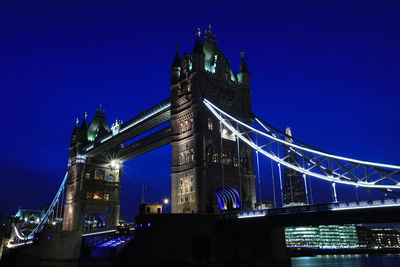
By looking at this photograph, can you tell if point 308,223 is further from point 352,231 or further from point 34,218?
point 352,231

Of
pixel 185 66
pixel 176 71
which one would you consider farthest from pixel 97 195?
pixel 185 66

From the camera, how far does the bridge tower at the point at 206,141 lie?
50656 mm

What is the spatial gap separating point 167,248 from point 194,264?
3.20 metres

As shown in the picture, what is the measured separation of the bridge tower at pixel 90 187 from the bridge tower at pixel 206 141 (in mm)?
33940

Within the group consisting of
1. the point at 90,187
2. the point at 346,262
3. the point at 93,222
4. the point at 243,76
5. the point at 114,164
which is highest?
the point at 243,76

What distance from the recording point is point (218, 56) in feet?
189

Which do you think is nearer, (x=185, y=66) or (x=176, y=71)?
(x=185, y=66)

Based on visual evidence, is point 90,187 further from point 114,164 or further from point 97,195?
point 114,164

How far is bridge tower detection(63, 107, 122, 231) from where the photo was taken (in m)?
84.4

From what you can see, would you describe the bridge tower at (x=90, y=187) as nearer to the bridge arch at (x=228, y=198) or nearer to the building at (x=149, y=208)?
Result: the building at (x=149, y=208)

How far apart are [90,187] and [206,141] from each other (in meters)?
43.4

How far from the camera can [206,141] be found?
51969mm

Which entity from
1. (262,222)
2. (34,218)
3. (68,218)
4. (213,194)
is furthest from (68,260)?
(34,218)

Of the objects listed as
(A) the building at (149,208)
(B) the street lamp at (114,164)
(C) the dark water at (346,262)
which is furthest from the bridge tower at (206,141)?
(B) the street lamp at (114,164)
